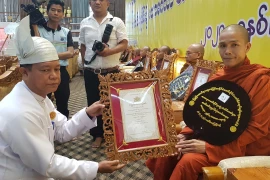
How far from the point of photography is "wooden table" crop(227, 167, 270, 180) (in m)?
1.10

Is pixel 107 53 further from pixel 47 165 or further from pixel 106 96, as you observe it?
pixel 47 165

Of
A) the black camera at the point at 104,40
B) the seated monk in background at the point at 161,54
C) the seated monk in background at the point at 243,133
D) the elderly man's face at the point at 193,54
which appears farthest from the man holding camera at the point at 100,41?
the seated monk in background at the point at 243,133

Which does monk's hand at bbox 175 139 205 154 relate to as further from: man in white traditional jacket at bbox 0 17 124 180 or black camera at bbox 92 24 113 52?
black camera at bbox 92 24 113 52

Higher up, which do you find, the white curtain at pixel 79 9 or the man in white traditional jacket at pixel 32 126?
the white curtain at pixel 79 9

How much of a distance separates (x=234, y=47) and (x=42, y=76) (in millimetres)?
1169

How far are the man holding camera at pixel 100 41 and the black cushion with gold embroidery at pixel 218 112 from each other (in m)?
1.26

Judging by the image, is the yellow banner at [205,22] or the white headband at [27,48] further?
the yellow banner at [205,22]

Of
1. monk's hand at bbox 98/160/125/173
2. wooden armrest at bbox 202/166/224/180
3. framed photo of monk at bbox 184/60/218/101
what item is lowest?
wooden armrest at bbox 202/166/224/180

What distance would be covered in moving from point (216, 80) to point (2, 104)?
1.25m

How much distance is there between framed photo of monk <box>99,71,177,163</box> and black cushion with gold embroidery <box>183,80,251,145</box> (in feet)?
0.76

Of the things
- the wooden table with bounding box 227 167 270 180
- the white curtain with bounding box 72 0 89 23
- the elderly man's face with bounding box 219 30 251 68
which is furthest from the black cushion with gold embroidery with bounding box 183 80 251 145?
the white curtain with bounding box 72 0 89 23

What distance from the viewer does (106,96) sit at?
141cm

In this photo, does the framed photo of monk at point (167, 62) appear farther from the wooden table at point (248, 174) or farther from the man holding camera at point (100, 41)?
the wooden table at point (248, 174)

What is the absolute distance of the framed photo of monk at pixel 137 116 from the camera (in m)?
1.37
